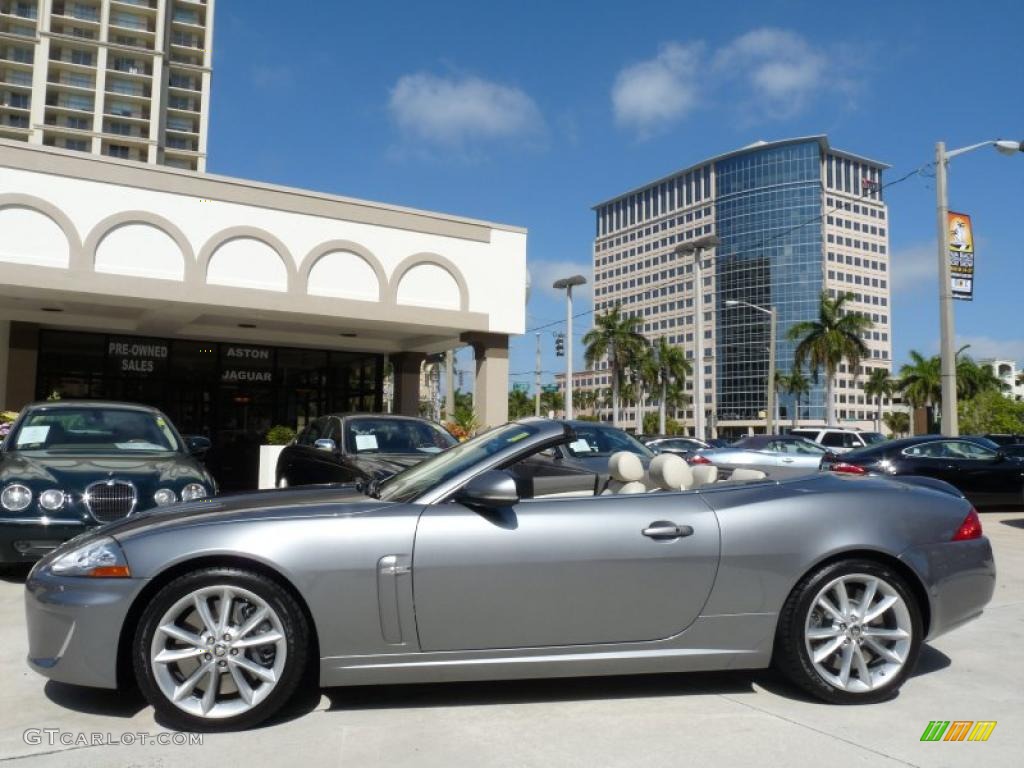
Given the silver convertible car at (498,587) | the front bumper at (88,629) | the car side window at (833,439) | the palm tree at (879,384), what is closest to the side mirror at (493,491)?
the silver convertible car at (498,587)

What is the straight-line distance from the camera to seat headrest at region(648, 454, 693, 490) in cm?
396

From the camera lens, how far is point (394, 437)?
368 inches

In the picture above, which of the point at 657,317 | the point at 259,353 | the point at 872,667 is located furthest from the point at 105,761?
the point at 657,317

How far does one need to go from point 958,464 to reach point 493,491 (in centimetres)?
1305

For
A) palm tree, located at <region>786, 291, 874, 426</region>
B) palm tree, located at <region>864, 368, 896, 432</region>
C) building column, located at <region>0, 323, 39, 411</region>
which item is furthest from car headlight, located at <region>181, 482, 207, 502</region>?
palm tree, located at <region>864, 368, 896, 432</region>

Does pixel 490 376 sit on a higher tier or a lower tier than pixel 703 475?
higher

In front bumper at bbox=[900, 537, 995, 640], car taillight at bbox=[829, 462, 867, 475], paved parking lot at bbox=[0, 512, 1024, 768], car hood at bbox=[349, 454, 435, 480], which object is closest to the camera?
paved parking lot at bbox=[0, 512, 1024, 768]

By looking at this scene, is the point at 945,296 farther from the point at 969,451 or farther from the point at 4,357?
the point at 4,357

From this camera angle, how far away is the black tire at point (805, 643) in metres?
3.72

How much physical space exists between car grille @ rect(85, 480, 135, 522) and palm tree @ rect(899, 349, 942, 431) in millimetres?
78328

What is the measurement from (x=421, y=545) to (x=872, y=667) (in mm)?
2245

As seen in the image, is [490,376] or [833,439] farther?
[833,439]

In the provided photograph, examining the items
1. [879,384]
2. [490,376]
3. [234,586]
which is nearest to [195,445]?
[234,586]

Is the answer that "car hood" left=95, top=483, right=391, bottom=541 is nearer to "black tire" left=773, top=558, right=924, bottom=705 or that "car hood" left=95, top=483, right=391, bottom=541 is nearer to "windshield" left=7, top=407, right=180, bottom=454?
"black tire" left=773, top=558, right=924, bottom=705
